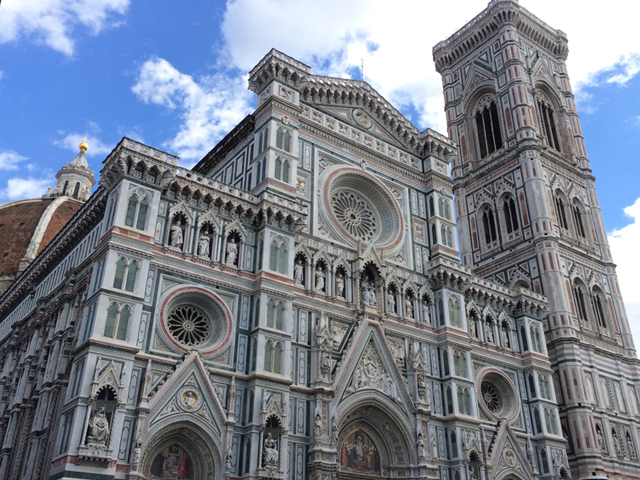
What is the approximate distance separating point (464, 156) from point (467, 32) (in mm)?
10459

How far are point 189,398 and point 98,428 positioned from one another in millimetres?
3000

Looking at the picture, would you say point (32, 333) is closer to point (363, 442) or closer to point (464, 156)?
point (363, 442)

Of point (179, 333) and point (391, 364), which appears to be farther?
point (391, 364)

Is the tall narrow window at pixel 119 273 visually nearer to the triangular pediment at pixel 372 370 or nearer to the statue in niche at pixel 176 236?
the statue in niche at pixel 176 236

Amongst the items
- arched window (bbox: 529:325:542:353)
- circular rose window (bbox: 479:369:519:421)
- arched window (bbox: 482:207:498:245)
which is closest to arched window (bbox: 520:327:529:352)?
arched window (bbox: 529:325:542:353)

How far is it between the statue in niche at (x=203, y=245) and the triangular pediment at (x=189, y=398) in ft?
12.6

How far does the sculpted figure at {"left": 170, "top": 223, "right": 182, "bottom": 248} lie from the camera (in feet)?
72.8

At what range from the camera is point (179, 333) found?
21.4 metres

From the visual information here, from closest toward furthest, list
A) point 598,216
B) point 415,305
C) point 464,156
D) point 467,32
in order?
point 415,305 → point 598,216 → point 464,156 → point 467,32

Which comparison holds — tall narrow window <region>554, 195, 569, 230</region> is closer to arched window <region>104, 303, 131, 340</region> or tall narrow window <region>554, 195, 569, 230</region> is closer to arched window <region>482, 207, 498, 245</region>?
arched window <region>482, 207, 498, 245</region>

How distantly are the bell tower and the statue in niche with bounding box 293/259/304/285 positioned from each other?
14.2 meters

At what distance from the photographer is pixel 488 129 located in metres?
45.1

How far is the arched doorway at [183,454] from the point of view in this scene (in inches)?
756

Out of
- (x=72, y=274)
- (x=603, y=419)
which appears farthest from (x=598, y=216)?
(x=72, y=274)
